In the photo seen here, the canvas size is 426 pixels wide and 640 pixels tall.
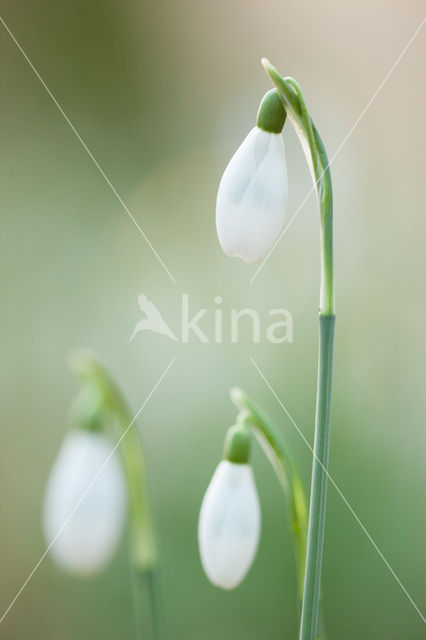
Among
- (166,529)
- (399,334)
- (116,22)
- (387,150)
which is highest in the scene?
(116,22)

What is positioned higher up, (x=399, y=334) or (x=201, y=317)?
(x=201, y=317)

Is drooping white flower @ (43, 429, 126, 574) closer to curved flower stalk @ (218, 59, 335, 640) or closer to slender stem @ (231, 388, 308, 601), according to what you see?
slender stem @ (231, 388, 308, 601)

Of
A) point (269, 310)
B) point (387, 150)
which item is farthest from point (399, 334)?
point (387, 150)

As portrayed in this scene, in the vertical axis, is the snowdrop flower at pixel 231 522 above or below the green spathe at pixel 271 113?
below

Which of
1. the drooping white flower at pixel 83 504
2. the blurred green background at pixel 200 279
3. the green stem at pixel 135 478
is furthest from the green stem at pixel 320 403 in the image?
the blurred green background at pixel 200 279

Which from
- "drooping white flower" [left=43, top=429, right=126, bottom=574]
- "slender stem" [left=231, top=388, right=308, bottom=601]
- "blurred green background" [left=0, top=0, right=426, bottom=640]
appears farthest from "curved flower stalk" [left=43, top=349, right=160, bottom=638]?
"blurred green background" [left=0, top=0, right=426, bottom=640]

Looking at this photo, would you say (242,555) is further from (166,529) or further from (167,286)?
(167,286)

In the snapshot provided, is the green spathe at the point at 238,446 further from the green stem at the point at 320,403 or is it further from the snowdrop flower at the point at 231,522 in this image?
the green stem at the point at 320,403
